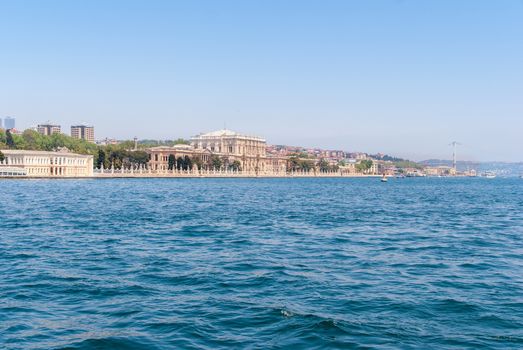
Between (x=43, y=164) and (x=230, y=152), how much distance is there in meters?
86.3

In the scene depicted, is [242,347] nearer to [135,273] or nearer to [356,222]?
[135,273]

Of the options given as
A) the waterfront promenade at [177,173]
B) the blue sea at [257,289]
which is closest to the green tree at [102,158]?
the waterfront promenade at [177,173]

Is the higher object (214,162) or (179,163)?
(214,162)

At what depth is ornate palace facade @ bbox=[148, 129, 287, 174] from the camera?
506 ft

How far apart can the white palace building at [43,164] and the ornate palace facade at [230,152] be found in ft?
144

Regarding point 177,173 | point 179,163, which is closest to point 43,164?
point 177,173

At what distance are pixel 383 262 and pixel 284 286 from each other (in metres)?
4.20

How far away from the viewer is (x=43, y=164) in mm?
100812

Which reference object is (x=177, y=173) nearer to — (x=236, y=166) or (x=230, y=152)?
(x=236, y=166)

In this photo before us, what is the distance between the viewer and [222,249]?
59.8 ft

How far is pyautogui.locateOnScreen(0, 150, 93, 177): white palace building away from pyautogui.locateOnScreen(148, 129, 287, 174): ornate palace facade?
43.9 meters

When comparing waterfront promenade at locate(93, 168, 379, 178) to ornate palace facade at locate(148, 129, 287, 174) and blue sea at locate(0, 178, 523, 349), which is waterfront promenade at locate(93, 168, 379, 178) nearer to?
ornate palace facade at locate(148, 129, 287, 174)

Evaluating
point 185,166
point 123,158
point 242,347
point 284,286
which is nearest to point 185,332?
point 242,347

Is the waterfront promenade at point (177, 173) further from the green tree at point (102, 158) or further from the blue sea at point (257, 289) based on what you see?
the blue sea at point (257, 289)
